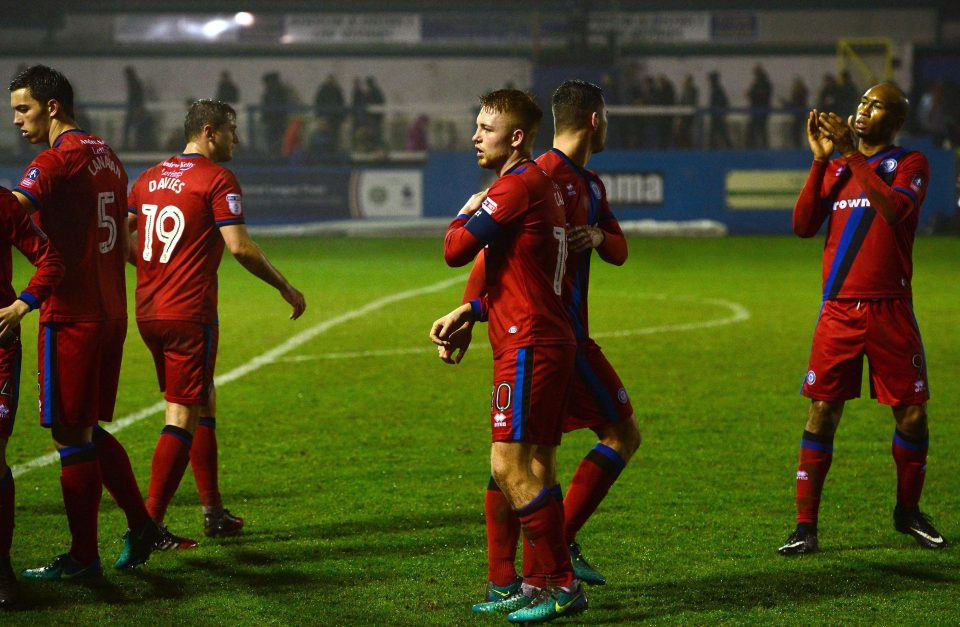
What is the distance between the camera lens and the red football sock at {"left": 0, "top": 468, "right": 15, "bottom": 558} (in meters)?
4.55

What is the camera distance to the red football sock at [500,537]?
454cm

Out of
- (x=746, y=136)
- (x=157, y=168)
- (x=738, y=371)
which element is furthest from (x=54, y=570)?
(x=746, y=136)

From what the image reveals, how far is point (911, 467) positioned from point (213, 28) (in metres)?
32.4

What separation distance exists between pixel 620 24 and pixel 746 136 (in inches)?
358

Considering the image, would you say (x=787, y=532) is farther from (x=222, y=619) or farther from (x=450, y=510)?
(x=222, y=619)

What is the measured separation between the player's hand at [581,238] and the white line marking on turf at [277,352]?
3.79 m

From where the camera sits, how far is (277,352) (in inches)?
439

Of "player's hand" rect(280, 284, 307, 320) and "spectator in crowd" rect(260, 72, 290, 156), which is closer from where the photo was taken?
"player's hand" rect(280, 284, 307, 320)

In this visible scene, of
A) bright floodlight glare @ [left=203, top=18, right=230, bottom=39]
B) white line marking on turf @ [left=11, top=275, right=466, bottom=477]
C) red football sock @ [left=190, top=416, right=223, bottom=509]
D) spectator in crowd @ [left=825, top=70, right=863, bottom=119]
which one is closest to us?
red football sock @ [left=190, top=416, right=223, bottom=509]

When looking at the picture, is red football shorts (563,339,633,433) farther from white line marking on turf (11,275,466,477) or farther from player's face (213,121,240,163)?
white line marking on turf (11,275,466,477)

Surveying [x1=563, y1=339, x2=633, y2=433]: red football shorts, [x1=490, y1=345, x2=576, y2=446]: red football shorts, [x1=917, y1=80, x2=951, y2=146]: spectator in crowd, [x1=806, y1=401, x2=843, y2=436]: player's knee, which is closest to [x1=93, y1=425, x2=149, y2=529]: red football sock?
[x1=490, y1=345, x2=576, y2=446]: red football shorts

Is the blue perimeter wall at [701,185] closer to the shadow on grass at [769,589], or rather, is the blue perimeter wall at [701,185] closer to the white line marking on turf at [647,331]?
the white line marking on turf at [647,331]

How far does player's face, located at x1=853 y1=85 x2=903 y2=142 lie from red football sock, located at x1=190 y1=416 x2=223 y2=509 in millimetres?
3195

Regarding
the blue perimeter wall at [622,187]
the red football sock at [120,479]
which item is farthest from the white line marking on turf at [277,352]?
the blue perimeter wall at [622,187]
